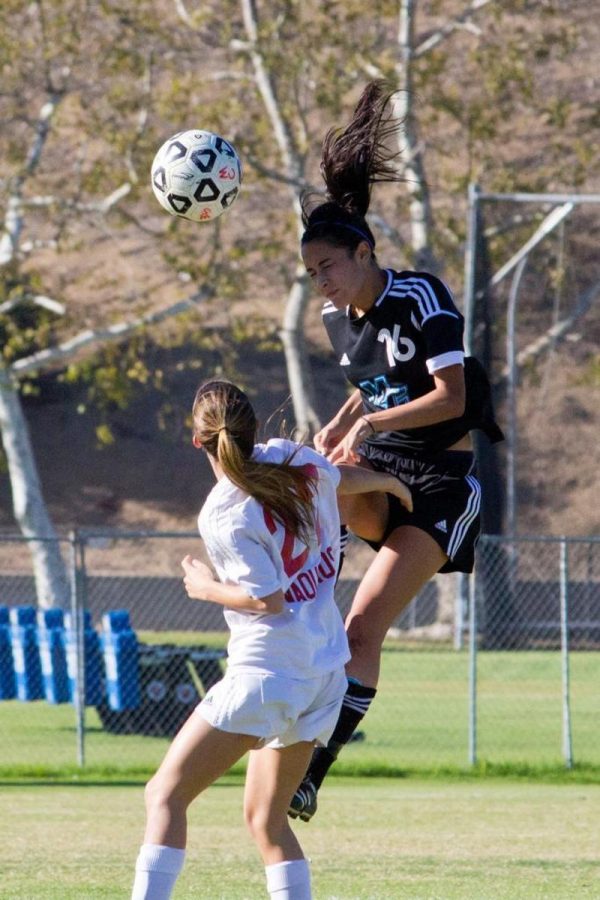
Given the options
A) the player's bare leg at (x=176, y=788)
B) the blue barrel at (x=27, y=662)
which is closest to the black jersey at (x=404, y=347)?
the player's bare leg at (x=176, y=788)

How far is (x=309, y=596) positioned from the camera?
5.51m

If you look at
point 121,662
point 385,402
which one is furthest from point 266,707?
point 121,662

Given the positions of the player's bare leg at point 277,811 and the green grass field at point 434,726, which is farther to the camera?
→ the green grass field at point 434,726

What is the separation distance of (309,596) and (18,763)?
9.91 metres

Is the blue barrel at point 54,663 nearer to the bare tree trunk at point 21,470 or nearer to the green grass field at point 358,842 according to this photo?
the green grass field at point 358,842

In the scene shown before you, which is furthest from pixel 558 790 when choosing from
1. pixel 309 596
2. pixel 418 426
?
pixel 309 596

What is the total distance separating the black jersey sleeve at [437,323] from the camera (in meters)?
6.46

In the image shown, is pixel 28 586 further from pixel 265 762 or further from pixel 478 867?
pixel 265 762

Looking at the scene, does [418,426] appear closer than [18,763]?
Yes

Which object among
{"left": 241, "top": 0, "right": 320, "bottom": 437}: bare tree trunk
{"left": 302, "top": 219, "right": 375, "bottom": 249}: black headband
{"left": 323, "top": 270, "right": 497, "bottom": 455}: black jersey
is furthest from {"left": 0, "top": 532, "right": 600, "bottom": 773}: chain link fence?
{"left": 302, "top": 219, "right": 375, "bottom": 249}: black headband

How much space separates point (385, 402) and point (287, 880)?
2.03m

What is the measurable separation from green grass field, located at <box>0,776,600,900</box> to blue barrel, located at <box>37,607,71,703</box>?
309 cm

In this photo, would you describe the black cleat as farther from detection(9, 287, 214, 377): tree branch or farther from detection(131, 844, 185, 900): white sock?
detection(9, 287, 214, 377): tree branch

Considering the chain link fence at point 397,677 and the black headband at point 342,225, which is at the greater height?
the black headband at point 342,225
